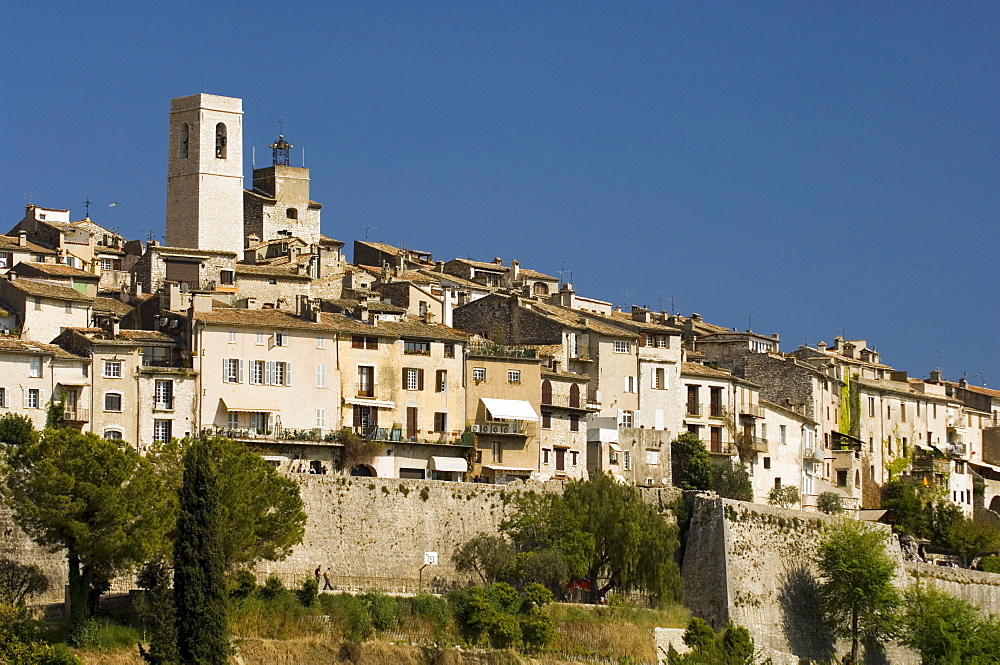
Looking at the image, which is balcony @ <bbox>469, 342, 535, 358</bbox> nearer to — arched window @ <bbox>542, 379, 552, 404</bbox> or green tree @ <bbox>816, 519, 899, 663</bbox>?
arched window @ <bbox>542, 379, 552, 404</bbox>

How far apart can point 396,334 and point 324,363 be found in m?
3.12

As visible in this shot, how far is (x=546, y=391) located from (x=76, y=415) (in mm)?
18457

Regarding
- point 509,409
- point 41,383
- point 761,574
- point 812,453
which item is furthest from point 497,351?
point 812,453

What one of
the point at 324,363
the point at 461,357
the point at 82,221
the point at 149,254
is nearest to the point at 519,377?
the point at 461,357

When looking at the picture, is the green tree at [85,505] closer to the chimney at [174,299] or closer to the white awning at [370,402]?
the white awning at [370,402]

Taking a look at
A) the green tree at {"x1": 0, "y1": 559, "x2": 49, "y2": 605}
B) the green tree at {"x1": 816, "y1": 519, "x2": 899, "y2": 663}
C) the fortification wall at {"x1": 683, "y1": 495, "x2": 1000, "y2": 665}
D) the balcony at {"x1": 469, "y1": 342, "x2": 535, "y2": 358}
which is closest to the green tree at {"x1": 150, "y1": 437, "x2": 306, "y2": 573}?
the green tree at {"x1": 0, "y1": 559, "x2": 49, "y2": 605}

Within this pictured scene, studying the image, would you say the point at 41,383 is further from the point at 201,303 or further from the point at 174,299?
the point at 174,299

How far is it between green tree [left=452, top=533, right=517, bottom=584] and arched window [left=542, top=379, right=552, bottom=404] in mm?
10258

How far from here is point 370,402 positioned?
7206cm

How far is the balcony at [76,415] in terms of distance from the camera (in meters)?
66.0

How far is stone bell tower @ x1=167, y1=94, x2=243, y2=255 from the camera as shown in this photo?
96.0 meters

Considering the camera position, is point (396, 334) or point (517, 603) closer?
point (517, 603)

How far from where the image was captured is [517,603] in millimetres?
62219

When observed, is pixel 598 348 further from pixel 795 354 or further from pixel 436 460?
pixel 795 354
